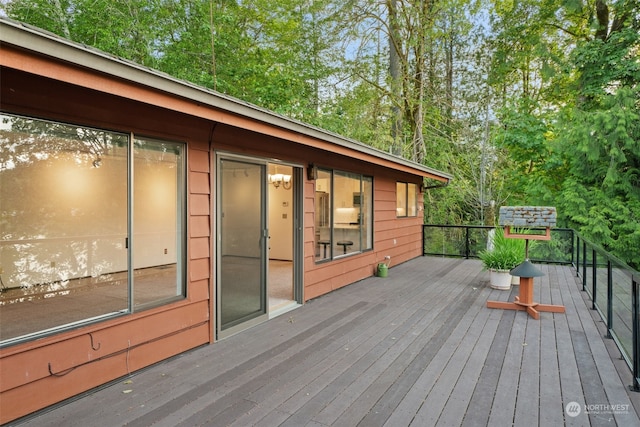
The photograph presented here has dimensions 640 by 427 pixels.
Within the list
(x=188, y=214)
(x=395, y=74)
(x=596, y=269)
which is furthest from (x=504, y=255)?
(x=395, y=74)

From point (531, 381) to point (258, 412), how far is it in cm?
199

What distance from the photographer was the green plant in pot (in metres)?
5.78

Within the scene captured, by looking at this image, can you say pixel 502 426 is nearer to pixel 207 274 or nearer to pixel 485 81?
pixel 207 274

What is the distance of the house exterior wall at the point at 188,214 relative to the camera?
2121 millimetres

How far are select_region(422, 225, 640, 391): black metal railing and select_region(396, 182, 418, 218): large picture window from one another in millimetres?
955

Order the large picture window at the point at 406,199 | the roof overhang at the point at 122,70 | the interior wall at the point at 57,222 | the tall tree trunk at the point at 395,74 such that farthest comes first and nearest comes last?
1. the tall tree trunk at the point at 395,74
2. the large picture window at the point at 406,199
3. the interior wall at the point at 57,222
4. the roof overhang at the point at 122,70

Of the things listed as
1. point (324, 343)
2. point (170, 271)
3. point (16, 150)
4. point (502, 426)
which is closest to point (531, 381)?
point (502, 426)

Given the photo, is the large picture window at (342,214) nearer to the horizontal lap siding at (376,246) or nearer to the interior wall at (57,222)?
the horizontal lap siding at (376,246)

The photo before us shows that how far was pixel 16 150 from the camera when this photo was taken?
151 inches

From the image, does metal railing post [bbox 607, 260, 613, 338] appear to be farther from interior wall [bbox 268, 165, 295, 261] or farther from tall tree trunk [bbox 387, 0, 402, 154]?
tall tree trunk [bbox 387, 0, 402, 154]

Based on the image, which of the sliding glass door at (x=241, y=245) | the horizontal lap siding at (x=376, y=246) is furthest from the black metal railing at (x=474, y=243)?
the sliding glass door at (x=241, y=245)

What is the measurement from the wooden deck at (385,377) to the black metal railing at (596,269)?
205mm

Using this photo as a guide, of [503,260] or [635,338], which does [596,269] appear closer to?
[503,260]

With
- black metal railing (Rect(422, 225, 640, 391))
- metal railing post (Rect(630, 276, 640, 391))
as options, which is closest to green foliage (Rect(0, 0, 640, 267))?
black metal railing (Rect(422, 225, 640, 391))
